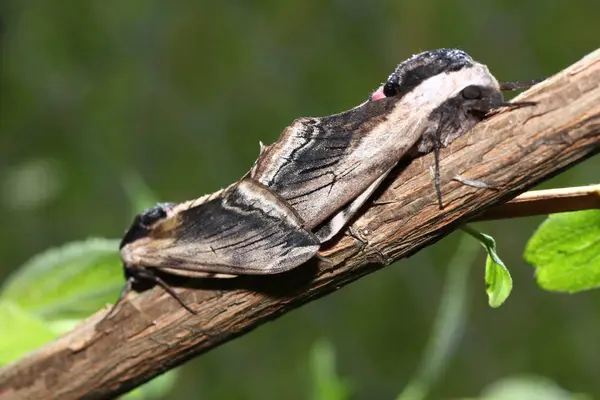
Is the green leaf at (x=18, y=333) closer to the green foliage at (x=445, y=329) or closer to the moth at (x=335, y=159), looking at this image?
the moth at (x=335, y=159)

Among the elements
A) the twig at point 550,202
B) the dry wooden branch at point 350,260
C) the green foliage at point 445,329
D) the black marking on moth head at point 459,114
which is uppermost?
the black marking on moth head at point 459,114

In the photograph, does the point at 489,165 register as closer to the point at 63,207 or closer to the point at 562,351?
the point at 562,351

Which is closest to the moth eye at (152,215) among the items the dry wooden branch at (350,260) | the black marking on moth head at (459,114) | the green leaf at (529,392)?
the dry wooden branch at (350,260)

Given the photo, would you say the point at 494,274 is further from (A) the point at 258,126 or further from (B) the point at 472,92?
(A) the point at 258,126

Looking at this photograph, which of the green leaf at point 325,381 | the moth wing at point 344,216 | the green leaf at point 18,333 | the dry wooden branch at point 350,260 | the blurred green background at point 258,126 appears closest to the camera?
the dry wooden branch at point 350,260

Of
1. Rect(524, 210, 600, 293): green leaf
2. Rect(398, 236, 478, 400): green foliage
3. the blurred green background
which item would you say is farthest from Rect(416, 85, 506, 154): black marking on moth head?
the blurred green background

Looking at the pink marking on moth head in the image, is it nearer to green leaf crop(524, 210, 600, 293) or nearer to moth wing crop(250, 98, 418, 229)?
moth wing crop(250, 98, 418, 229)
